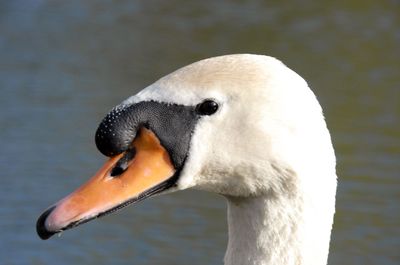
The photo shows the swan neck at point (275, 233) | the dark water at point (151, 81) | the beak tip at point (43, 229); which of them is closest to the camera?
the beak tip at point (43, 229)

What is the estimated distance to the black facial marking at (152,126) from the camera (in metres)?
4.19

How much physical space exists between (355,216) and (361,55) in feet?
8.46

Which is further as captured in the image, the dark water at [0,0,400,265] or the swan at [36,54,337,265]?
the dark water at [0,0,400,265]

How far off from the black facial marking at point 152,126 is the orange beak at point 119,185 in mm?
26

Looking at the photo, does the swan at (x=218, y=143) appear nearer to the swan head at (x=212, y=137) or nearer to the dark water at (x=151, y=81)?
the swan head at (x=212, y=137)

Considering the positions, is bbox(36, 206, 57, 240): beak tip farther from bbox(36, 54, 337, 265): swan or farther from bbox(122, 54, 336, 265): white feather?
bbox(122, 54, 336, 265): white feather

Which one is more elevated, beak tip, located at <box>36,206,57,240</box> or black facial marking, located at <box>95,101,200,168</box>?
black facial marking, located at <box>95,101,200,168</box>

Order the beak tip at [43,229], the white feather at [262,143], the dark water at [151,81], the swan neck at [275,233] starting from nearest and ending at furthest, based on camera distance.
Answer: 1. the beak tip at [43,229]
2. the white feather at [262,143]
3. the swan neck at [275,233]
4. the dark water at [151,81]

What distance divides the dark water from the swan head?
125 inches

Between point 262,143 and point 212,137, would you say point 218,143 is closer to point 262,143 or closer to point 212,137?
point 212,137

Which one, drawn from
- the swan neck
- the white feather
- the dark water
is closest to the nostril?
the white feather

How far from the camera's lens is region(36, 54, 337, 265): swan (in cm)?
420

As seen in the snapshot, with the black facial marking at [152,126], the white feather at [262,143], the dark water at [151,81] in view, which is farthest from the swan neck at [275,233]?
the dark water at [151,81]

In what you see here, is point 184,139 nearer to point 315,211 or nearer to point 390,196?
point 315,211
